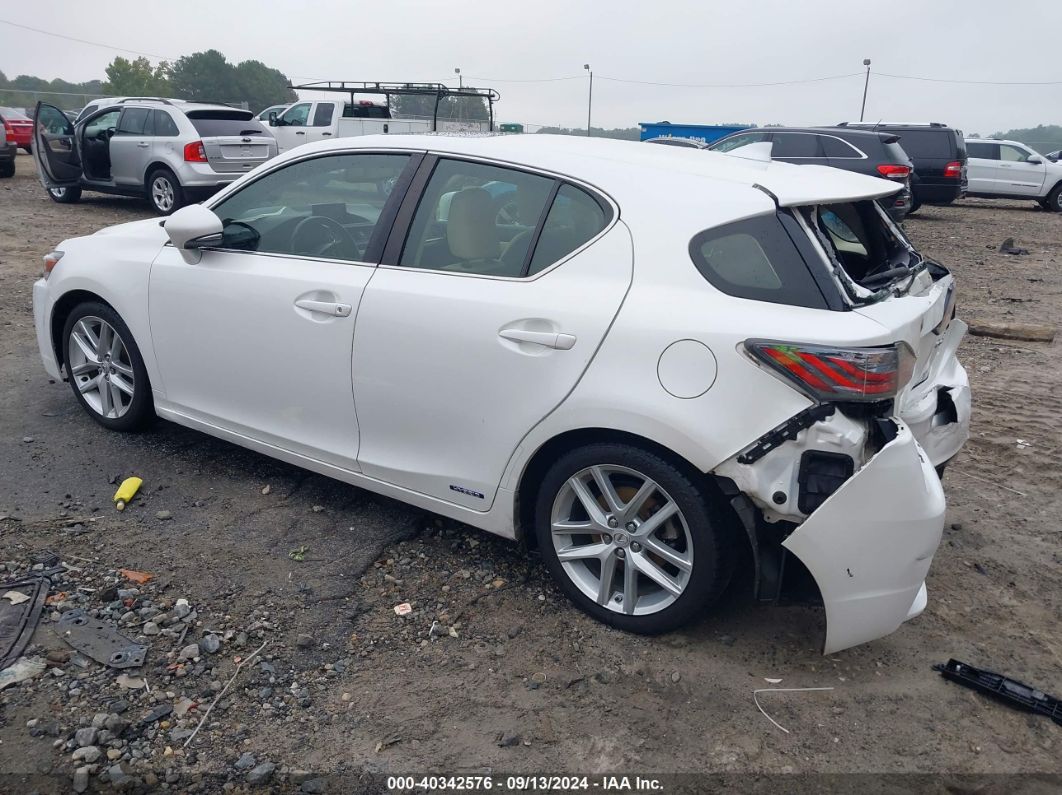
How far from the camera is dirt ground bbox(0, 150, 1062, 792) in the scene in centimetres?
250

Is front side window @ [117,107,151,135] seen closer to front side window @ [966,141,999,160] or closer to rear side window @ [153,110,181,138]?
rear side window @ [153,110,181,138]

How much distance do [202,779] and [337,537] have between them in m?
Result: 1.38

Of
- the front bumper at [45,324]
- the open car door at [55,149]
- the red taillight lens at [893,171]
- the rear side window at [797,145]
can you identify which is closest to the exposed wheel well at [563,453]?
the front bumper at [45,324]

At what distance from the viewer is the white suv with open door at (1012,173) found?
64.8ft

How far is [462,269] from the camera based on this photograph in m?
3.25

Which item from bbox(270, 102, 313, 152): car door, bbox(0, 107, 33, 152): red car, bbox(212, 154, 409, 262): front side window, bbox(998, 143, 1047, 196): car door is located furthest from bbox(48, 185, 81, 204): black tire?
bbox(998, 143, 1047, 196): car door

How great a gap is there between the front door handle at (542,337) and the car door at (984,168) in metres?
20.9

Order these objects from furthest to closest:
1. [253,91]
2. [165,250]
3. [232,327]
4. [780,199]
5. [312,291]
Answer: [253,91] < [165,250] < [232,327] < [312,291] < [780,199]

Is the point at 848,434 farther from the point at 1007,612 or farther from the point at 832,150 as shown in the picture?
the point at 832,150

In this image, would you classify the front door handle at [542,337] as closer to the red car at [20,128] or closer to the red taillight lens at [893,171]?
the red taillight lens at [893,171]

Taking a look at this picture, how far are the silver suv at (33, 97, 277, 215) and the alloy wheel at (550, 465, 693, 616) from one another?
10.9 m

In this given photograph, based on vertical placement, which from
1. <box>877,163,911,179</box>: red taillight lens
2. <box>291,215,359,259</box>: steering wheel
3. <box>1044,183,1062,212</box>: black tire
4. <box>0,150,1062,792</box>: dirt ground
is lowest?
<box>0,150,1062,792</box>: dirt ground

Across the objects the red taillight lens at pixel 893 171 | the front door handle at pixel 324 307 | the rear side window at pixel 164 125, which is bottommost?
the front door handle at pixel 324 307

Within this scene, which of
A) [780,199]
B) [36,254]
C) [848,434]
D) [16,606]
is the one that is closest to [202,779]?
[16,606]
